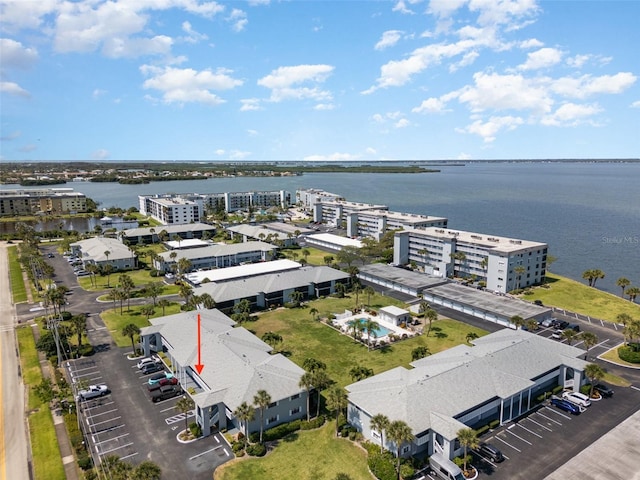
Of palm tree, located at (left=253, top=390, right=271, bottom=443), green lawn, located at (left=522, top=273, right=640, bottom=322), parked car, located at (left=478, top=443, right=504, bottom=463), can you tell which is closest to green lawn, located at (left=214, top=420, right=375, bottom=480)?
A: palm tree, located at (left=253, top=390, right=271, bottom=443)

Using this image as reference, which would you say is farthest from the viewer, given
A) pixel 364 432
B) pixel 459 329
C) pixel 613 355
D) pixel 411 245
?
pixel 411 245

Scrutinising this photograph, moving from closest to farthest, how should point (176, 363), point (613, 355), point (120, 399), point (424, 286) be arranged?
point (120, 399) → point (176, 363) → point (613, 355) → point (424, 286)

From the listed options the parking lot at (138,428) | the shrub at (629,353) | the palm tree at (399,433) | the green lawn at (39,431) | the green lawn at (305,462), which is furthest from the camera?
the shrub at (629,353)

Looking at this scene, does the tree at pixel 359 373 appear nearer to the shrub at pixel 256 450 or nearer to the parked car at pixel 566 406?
the shrub at pixel 256 450

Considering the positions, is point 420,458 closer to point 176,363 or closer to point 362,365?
point 362,365

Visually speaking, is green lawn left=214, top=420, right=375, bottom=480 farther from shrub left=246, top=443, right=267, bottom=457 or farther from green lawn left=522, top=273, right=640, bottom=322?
green lawn left=522, top=273, right=640, bottom=322

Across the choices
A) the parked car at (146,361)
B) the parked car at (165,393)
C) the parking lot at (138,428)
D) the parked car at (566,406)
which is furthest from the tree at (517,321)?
the parked car at (146,361)

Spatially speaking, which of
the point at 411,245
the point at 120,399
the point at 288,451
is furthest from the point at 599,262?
the point at 120,399
